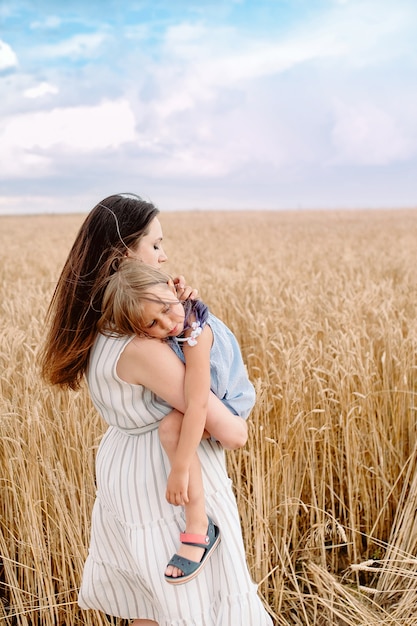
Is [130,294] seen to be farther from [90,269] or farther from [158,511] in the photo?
[158,511]

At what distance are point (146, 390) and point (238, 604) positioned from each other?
0.48 meters

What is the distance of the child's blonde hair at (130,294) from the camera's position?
1.25 meters

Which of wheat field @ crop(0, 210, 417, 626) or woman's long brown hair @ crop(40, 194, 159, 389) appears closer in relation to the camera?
woman's long brown hair @ crop(40, 194, 159, 389)

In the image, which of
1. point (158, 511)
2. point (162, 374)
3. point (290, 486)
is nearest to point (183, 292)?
point (162, 374)

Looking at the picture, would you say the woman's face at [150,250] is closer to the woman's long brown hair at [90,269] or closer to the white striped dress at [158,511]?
the woman's long brown hair at [90,269]

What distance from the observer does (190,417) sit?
1.25m

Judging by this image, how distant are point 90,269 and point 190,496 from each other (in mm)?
532

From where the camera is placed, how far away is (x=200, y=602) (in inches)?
53.2

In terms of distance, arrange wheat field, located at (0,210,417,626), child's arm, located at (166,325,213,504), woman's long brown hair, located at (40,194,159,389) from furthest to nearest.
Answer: wheat field, located at (0,210,417,626), woman's long brown hair, located at (40,194,159,389), child's arm, located at (166,325,213,504)

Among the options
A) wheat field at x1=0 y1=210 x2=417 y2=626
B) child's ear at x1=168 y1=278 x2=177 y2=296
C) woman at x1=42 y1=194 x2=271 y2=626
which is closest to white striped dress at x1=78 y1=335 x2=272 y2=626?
woman at x1=42 y1=194 x2=271 y2=626

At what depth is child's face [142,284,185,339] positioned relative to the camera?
1.25 m

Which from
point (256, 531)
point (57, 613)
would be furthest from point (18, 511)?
point (256, 531)

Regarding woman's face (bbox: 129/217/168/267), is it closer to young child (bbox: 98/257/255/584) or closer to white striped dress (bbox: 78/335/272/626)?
young child (bbox: 98/257/255/584)

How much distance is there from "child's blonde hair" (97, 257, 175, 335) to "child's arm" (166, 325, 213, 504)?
12 centimetres
